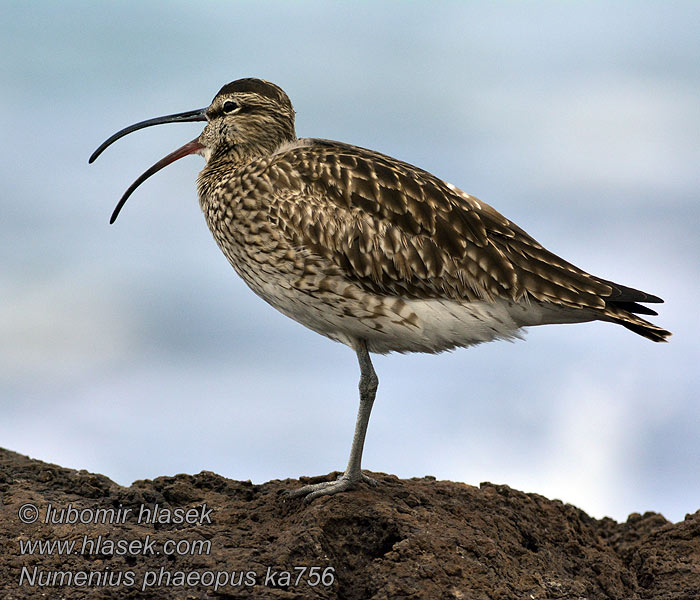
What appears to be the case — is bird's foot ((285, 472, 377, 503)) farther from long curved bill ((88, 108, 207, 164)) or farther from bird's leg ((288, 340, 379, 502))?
long curved bill ((88, 108, 207, 164))

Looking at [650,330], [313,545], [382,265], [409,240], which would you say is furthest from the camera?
[650,330]

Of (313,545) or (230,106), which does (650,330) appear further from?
(230,106)

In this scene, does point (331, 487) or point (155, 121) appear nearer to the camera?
point (331, 487)

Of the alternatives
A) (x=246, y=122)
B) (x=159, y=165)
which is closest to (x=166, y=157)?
(x=159, y=165)

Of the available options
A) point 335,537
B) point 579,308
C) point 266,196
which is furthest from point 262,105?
point 335,537

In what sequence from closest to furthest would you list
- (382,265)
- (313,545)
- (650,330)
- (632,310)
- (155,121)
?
1. (313,545)
2. (382,265)
3. (650,330)
4. (632,310)
5. (155,121)

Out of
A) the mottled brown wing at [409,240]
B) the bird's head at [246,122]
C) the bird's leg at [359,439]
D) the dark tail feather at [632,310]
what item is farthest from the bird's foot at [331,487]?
the bird's head at [246,122]

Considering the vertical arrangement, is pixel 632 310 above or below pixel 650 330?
above

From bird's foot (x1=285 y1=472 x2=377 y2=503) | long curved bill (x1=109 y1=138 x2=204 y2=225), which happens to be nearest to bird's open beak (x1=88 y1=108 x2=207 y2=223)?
long curved bill (x1=109 y1=138 x2=204 y2=225)

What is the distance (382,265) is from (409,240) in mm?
396

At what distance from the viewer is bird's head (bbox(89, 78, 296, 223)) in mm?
10203

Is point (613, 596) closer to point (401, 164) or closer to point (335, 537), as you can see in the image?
point (335, 537)

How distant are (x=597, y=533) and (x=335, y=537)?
3623 millimetres

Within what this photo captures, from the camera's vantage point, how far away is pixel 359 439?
31.0ft
